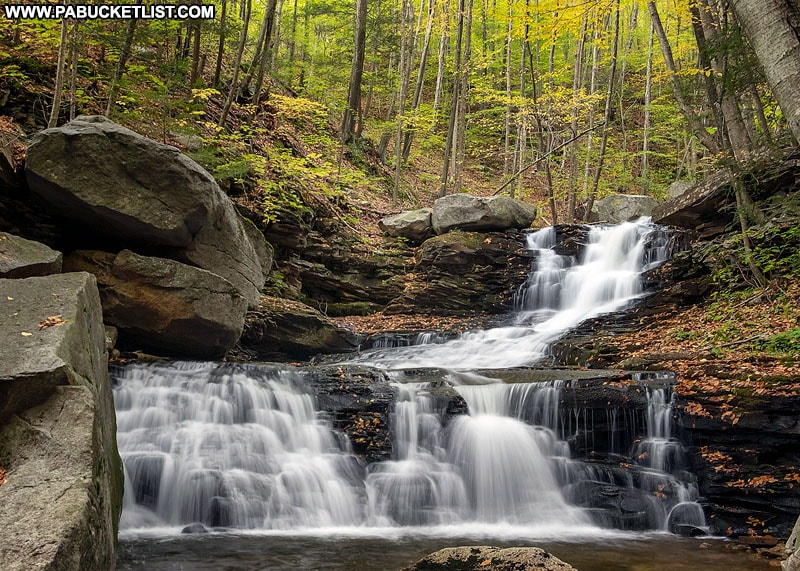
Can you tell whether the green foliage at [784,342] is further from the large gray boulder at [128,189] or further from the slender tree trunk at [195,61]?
the slender tree trunk at [195,61]

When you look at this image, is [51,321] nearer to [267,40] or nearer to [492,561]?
[492,561]

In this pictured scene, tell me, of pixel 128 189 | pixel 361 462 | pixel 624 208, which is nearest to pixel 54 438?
pixel 361 462

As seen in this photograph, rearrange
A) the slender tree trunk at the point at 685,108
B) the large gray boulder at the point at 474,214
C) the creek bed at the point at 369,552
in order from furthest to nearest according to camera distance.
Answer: the large gray boulder at the point at 474,214 < the slender tree trunk at the point at 685,108 < the creek bed at the point at 369,552

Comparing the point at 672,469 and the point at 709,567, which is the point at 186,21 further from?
the point at 709,567

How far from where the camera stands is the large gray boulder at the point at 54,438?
9.21 feet

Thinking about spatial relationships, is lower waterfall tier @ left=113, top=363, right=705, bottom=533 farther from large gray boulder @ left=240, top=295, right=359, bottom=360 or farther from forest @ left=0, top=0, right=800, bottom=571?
large gray boulder @ left=240, top=295, right=359, bottom=360

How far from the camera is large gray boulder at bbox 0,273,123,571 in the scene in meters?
2.81

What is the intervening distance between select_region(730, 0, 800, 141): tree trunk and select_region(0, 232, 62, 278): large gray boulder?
6721mm

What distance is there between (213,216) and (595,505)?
6.78m

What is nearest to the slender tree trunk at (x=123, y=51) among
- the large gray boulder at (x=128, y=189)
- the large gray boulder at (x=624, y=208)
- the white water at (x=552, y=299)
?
the large gray boulder at (x=128, y=189)

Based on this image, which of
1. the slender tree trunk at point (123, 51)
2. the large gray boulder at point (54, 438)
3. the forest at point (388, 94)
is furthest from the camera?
the slender tree trunk at point (123, 51)

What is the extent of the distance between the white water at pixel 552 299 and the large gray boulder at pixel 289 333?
0.68m

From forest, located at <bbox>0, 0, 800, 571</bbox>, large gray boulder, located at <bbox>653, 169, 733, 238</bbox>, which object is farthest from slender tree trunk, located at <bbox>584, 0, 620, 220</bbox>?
large gray boulder, located at <bbox>653, 169, 733, 238</bbox>

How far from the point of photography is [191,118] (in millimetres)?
12516
